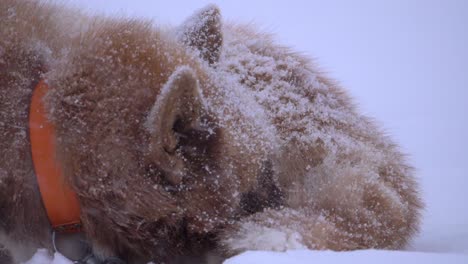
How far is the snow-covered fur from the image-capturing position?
5.41 ft

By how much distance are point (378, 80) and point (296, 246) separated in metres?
5.52

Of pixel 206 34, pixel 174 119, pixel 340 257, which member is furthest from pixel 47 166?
pixel 340 257

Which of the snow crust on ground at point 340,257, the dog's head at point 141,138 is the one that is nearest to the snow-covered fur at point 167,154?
the dog's head at point 141,138

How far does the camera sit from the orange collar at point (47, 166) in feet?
5.42

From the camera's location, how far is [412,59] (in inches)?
283

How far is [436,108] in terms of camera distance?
19.1ft

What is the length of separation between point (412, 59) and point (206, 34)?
19.1 feet

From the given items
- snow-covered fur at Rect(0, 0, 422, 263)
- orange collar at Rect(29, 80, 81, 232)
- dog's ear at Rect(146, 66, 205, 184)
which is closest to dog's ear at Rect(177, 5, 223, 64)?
snow-covered fur at Rect(0, 0, 422, 263)

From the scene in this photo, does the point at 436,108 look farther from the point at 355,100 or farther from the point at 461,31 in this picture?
the point at 355,100

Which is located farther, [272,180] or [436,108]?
[436,108]

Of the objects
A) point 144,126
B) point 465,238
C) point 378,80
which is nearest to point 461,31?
point 378,80

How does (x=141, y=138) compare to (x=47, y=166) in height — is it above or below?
above

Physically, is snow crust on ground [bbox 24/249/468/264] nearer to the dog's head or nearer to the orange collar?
the dog's head

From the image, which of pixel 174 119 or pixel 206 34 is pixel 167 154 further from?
pixel 206 34
